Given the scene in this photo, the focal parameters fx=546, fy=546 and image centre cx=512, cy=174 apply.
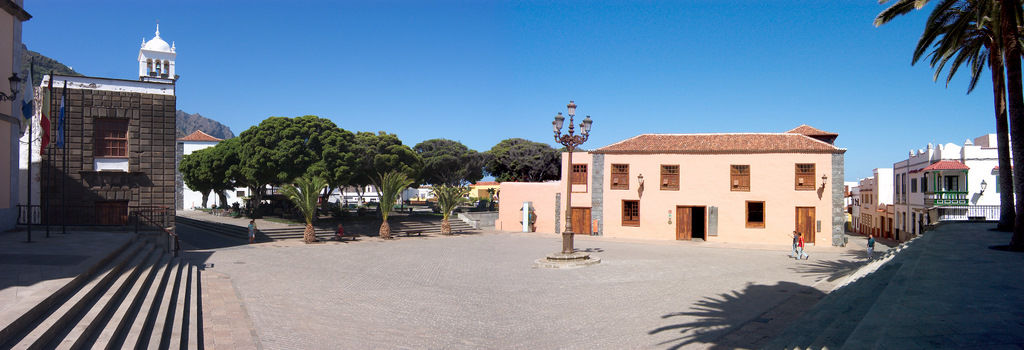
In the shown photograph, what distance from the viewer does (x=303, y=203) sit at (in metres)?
24.7

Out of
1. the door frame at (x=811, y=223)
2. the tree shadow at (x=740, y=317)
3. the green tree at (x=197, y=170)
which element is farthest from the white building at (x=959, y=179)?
the green tree at (x=197, y=170)

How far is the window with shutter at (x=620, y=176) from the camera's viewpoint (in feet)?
96.0

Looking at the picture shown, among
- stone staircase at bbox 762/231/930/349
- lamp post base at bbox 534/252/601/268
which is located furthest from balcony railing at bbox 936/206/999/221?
stone staircase at bbox 762/231/930/349

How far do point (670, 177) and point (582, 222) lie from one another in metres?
5.28

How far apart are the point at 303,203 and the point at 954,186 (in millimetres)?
32432

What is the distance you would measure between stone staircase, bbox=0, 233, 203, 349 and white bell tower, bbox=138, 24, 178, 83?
2518cm

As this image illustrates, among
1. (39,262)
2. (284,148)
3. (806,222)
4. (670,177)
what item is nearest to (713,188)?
(670,177)

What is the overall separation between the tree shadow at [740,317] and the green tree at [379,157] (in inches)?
970

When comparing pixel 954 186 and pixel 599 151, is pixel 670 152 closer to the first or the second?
pixel 599 151

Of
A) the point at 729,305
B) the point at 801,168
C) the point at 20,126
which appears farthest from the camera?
the point at 801,168

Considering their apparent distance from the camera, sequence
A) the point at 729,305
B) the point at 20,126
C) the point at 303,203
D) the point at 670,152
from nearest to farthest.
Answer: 1. the point at 729,305
2. the point at 20,126
3. the point at 303,203
4. the point at 670,152

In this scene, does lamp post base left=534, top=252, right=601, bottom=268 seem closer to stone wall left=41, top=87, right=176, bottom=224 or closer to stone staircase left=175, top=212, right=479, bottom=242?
stone staircase left=175, top=212, right=479, bottom=242

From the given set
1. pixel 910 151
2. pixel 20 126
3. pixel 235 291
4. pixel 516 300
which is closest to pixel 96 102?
pixel 20 126

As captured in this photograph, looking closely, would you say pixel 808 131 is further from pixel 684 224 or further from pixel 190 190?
pixel 190 190
